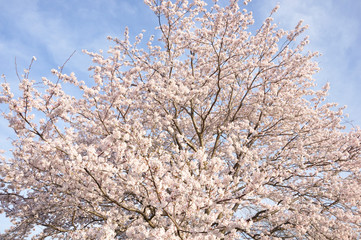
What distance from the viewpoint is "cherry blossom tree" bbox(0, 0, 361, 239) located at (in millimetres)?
4938

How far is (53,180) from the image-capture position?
6.10 meters

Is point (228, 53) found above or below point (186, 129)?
above

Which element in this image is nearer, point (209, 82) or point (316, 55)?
point (209, 82)

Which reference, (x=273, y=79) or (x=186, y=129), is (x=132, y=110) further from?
(x=273, y=79)

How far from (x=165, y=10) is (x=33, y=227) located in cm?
864

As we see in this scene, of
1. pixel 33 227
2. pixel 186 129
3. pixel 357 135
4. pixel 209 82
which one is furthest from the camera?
pixel 186 129

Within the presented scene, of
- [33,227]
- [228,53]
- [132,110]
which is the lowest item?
[33,227]

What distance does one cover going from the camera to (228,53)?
10.1 m

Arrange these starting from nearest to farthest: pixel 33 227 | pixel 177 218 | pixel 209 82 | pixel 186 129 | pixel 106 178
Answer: pixel 106 178, pixel 177 218, pixel 33 227, pixel 209 82, pixel 186 129

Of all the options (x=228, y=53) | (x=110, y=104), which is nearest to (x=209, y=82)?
(x=228, y=53)

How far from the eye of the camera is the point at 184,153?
202 inches

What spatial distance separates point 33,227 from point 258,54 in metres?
10.2

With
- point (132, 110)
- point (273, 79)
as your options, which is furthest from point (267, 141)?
point (132, 110)

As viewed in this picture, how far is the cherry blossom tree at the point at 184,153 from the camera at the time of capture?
16.2ft
